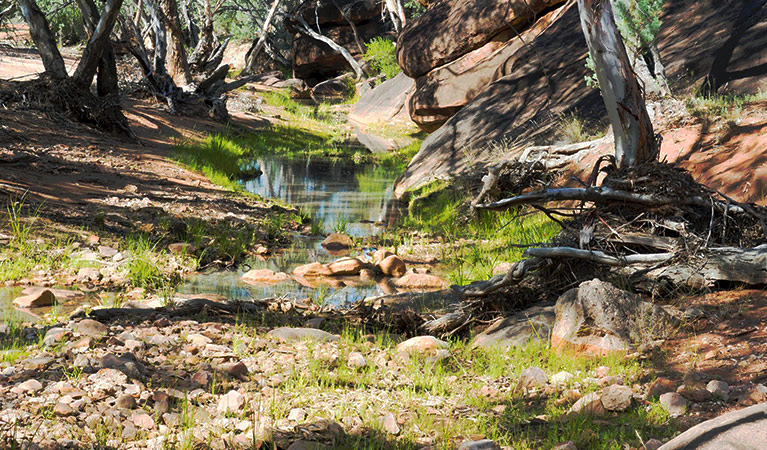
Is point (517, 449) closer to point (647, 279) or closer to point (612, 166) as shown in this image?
point (647, 279)

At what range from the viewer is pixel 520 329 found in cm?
449

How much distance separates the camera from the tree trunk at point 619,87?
5645 mm

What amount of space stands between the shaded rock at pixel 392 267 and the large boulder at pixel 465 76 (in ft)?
22.3

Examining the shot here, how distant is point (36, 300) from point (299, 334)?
6.53 feet

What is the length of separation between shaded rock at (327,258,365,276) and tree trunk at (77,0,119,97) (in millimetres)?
8250

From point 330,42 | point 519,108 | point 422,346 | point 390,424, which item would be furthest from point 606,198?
point 330,42

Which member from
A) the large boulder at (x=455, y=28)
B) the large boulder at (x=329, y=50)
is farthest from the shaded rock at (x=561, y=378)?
the large boulder at (x=329, y=50)

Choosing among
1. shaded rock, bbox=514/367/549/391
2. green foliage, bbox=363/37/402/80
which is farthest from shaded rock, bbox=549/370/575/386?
green foliage, bbox=363/37/402/80

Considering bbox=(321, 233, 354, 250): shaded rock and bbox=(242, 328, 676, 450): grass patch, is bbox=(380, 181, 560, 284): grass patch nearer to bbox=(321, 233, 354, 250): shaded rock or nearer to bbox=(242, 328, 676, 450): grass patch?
bbox=(321, 233, 354, 250): shaded rock

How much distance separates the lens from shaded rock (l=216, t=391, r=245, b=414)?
10.3 ft

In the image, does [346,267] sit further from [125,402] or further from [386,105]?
[386,105]

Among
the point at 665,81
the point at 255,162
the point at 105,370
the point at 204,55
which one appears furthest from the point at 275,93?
the point at 105,370

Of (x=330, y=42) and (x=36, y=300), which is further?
(x=330, y=42)

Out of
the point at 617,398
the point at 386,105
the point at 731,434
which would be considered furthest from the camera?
the point at 386,105
